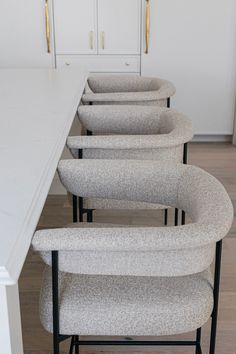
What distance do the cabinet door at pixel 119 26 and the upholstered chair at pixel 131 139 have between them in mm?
1837

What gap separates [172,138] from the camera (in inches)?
78.3

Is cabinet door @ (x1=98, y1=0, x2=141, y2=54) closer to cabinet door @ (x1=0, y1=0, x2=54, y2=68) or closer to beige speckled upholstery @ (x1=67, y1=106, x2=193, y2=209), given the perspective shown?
cabinet door @ (x1=0, y1=0, x2=54, y2=68)

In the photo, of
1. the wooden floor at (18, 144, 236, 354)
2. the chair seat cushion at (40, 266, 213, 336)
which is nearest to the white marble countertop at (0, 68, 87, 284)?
the chair seat cushion at (40, 266, 213, 336)

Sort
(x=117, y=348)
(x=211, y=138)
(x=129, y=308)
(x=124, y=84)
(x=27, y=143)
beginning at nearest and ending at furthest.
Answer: (x=129, y=308) < (x=27, y=143) < (x=117, y=348) < (x=124, y=84) < (x=211, y=138)

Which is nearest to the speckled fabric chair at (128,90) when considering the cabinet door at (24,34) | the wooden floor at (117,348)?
the wooden floor at (117,348)

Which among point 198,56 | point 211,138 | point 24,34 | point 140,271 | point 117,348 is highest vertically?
point 24,34

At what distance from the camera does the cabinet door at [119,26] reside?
409 centimetres

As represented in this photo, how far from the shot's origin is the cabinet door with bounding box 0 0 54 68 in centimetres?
412

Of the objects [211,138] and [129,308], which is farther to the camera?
[211,138]

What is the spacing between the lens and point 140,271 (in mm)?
1299

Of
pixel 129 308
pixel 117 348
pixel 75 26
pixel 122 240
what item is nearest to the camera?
pixel 122 240

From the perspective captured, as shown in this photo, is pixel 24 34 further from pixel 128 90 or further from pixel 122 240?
pixel 122 240

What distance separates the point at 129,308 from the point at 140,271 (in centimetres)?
14

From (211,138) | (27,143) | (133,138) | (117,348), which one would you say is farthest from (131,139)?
(211,138)
